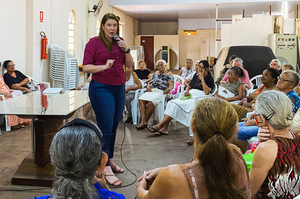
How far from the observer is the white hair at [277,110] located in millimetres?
1686

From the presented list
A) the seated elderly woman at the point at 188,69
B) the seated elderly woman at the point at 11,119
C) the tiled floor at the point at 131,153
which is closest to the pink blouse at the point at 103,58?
the tiled floor at the point at 131,153

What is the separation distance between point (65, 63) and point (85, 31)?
2553 mm

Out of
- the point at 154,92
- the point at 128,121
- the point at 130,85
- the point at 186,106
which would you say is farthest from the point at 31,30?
the point at 186,106

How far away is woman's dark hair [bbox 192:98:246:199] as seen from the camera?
117 cm

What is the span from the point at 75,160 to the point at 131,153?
2790 mm

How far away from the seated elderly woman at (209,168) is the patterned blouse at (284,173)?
0.34 m

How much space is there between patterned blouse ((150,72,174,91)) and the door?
506 inches

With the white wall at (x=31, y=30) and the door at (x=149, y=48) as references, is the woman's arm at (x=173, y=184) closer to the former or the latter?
the white wall at (x=31, y=30)

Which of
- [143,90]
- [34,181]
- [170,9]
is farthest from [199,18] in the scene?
[34,181]

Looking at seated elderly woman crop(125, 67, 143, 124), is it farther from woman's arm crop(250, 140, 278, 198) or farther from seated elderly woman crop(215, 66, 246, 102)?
woman's arm crop(250, 140, 278, 198)

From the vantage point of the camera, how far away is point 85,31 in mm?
9625

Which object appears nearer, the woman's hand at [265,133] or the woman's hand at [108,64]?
the woman's hand at [265,133]

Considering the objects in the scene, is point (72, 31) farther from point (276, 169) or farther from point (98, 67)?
point (276, 169)

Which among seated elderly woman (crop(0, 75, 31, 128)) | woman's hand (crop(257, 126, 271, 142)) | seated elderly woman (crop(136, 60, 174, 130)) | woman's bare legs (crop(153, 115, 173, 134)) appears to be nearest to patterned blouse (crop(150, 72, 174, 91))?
seated elderly woman (crop(136, 60, 174, 130))
